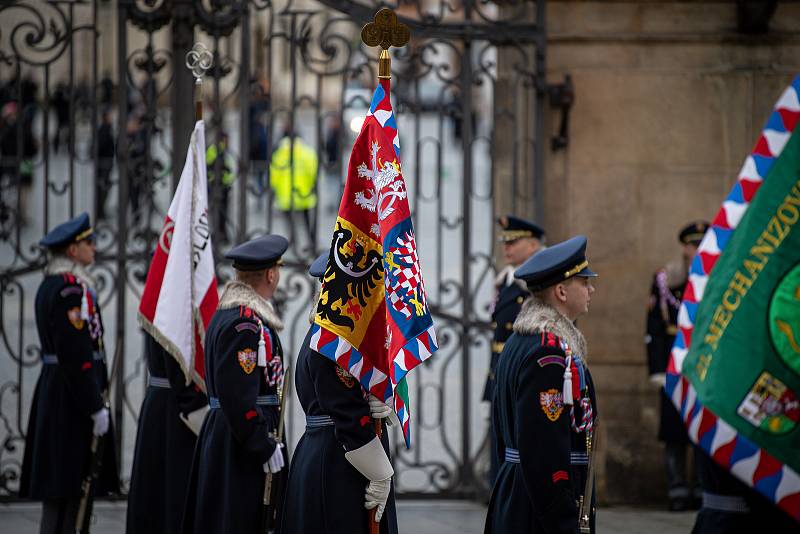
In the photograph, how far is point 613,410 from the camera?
8.33 m

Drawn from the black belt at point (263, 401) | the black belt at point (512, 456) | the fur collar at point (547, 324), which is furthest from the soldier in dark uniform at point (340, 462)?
the black belt at point (263, 401)

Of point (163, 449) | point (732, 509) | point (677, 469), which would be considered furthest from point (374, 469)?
point (677, 469)

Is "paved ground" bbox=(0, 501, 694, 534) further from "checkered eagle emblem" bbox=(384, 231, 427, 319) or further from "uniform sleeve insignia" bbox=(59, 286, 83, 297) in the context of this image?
"checkered eagle emblem" bbox=(384, 231, 427, 319)

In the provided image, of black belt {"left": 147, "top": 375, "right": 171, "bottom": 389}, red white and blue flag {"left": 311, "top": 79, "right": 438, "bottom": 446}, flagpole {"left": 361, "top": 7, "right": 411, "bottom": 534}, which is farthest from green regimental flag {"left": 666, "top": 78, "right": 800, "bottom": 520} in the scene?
black belt {"left": 147, "top": 375, "right": 171, "bottom": 389}

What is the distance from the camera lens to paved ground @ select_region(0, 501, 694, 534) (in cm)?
766

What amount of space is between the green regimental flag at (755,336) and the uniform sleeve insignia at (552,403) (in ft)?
3.35

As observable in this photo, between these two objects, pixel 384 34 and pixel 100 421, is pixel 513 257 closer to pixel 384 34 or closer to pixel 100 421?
pixel 100 421

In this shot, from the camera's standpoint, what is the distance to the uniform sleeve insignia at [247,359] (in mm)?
5531

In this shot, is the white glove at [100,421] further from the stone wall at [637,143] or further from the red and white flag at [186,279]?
the stone wall at [637,143]

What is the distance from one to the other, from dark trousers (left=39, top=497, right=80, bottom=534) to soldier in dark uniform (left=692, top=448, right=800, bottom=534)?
161 inches

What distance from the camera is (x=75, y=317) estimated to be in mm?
6691

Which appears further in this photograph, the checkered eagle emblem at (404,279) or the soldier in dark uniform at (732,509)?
the checkered eagle emblem at (404,279)

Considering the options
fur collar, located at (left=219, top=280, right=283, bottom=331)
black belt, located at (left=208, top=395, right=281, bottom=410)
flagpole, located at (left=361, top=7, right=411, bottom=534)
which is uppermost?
flagpole, located at (left=361, top=7, right=411, bottom=534)

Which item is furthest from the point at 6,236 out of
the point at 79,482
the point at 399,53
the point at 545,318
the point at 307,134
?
the point at 307,134
